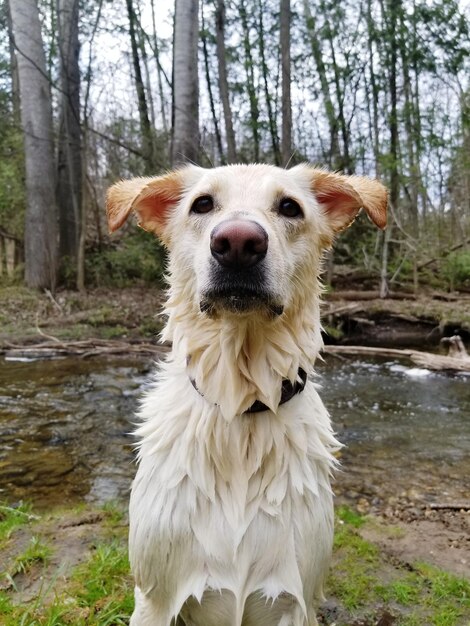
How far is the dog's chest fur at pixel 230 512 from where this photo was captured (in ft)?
6.58

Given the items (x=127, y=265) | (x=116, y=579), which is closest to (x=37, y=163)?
(x=127, y=265)

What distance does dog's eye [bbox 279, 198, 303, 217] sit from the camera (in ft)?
8.04

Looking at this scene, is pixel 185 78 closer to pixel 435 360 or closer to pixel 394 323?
pixel 394 323

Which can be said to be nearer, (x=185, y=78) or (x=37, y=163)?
(x=185, y=78)

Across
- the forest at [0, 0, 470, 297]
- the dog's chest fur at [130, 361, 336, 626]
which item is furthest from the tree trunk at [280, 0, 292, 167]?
the dog's chest fur at [130, 361, 336, 626]

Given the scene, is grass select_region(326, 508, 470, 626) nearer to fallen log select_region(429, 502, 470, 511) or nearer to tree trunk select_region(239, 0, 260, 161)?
fallen log select_region(429, 502, 470, 511)

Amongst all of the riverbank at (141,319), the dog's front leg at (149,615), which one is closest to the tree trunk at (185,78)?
the riverbank at (141,319)

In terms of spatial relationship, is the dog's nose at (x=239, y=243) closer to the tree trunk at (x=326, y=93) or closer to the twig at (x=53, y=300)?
the twig at (x=53, y=300)

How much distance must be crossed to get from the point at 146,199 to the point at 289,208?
81 cm

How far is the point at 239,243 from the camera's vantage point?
1.93 meters

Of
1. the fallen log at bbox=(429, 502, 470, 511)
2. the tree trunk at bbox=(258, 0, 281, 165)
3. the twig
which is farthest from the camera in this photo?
the tree trunk at bbox=(258, 0, 281, 165)

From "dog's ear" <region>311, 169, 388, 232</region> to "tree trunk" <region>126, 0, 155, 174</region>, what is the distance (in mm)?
11872

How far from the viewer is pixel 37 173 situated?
1438 cm

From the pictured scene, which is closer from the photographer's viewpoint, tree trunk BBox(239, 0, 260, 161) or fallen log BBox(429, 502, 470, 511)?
fallen log BBox(429, 502, 470, 511)
